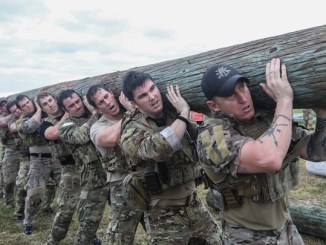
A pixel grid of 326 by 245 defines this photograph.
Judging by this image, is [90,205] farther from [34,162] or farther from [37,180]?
[34,162]

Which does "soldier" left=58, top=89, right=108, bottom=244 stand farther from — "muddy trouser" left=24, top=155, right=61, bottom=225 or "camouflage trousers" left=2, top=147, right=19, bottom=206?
"camouflage trousers" left=2, top=147, right=19, bottom=206

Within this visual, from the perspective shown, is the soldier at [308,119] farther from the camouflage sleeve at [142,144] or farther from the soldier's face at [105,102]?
the camouflage sleeve at [142,144]

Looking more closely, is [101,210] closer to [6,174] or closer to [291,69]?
[291,69]

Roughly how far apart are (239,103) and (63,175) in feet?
13.2

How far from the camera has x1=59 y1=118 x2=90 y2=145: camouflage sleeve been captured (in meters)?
5.01

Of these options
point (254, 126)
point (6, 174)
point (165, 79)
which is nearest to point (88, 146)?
point (165, 79)

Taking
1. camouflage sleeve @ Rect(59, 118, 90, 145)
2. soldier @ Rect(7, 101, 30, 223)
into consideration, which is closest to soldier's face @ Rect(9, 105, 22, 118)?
soldier @ Rect(7, 101, 30, 223)

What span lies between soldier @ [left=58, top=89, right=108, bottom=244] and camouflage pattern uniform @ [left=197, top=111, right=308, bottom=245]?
260 centimetres

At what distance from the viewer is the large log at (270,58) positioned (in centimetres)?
245

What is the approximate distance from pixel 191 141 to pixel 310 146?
1.11m

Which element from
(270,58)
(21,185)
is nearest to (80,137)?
(270,58)

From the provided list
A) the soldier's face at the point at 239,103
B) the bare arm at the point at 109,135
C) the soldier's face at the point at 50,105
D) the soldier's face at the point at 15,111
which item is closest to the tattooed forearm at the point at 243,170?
the soldier's face at the point at 239,103

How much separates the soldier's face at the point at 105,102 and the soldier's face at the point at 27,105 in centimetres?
309

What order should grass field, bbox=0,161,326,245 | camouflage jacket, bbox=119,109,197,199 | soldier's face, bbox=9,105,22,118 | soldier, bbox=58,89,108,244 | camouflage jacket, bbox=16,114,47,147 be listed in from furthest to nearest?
soldier's face, bbox=9,105,22,118, camouflage jacket, bbox=16,114,47,147, grass field, bbox=0,161,326,245, soldier, bbox=58,89,108,244, camouflage jacket, bbox=119,109,197,199
